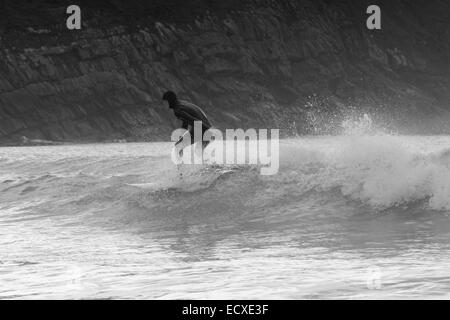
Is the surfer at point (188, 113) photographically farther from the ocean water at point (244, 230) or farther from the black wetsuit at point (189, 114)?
the ocean water at point (244, 230)

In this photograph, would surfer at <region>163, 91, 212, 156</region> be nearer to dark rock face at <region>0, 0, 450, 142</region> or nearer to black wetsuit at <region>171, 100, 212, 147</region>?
black wetsuit at <region>171, 100, 212, 147</region>

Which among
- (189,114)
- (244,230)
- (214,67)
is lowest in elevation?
(244,230)

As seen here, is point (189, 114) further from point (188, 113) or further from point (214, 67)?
point (214, 67)

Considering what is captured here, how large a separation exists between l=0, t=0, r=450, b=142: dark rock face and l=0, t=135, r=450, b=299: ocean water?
75.0 meters

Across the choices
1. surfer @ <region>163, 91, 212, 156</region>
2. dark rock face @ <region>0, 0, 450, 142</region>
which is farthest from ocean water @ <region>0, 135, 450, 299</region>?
dark rock face @ <region>0, 0, 450, 142</region>

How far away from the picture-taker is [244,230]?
13016mm

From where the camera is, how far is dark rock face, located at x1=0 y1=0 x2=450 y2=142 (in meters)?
99.0

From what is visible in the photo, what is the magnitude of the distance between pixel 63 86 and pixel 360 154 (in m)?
86.3

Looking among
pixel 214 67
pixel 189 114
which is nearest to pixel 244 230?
pixel 189 114

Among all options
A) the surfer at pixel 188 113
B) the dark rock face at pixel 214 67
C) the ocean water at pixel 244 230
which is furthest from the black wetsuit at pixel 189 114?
the dark rock face at pixel 214 67

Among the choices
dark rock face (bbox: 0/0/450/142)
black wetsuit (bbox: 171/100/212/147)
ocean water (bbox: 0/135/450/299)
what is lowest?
ocean water (bbox: 0/135/450/299)

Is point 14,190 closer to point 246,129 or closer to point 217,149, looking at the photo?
point 217,149

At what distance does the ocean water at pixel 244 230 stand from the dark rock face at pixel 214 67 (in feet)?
246

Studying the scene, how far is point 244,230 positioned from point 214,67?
10190cm
